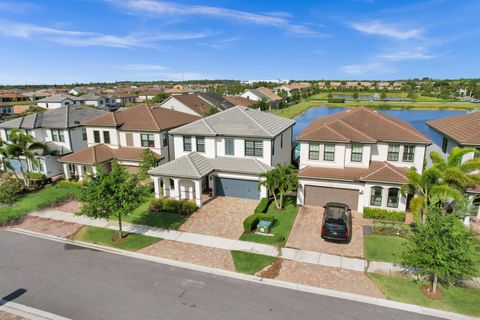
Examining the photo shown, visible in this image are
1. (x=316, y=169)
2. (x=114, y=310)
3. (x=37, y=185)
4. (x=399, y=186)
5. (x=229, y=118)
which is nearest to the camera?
(x=114, y=310)

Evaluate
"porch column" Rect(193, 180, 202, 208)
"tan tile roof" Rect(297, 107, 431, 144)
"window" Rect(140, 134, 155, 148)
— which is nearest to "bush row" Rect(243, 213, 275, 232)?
"porch column" Rect(193, 180, 202, 208)

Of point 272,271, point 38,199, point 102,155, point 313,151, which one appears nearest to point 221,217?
point 272,271

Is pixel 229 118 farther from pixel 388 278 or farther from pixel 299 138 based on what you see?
pixel 388 278

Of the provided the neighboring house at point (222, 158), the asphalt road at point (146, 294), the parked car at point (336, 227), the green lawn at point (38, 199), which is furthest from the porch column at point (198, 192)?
the green lawn at point (38, 199)

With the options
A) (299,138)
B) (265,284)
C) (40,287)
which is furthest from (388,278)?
(40,287)

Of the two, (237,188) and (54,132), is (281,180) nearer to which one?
(237,188)

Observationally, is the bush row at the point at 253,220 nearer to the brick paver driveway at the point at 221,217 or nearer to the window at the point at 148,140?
the brick paver driveway at the point at 221,217
